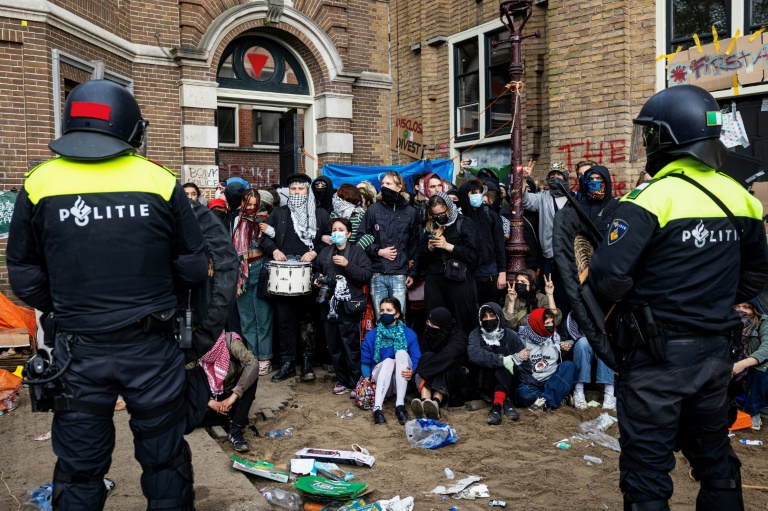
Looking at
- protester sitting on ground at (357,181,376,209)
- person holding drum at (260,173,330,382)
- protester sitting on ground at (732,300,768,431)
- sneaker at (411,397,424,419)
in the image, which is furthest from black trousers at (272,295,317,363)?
protester sitting on ground at (732,300,768,431)

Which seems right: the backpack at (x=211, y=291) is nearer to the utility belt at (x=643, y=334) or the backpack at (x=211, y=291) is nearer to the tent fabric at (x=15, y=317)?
the utility belt at (x=643, y=334)

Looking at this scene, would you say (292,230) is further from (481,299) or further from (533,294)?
(533,294)

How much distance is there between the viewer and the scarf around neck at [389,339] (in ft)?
22.4

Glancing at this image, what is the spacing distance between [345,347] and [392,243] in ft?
4.03

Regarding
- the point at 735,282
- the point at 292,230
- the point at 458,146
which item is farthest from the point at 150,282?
the point at 458,146

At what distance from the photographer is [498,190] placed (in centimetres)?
871

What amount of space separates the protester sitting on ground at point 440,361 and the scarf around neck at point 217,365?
1816 mm

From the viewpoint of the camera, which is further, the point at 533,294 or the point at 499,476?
the point at 533,294

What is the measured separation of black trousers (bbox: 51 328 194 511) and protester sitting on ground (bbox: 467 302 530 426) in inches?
151

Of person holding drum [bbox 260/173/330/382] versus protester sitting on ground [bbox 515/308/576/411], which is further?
person holding drum [bbox 260/173/330/382]

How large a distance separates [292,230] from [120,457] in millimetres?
3523

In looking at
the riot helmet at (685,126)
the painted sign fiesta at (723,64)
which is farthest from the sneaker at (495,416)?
the painted sign fiesta at (723,64)

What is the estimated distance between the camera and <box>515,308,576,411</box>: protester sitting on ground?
21.7 ft

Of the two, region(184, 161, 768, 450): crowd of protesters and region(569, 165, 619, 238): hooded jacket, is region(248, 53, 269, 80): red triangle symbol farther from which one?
region(569, 165, 619, 238): hooded jacket
